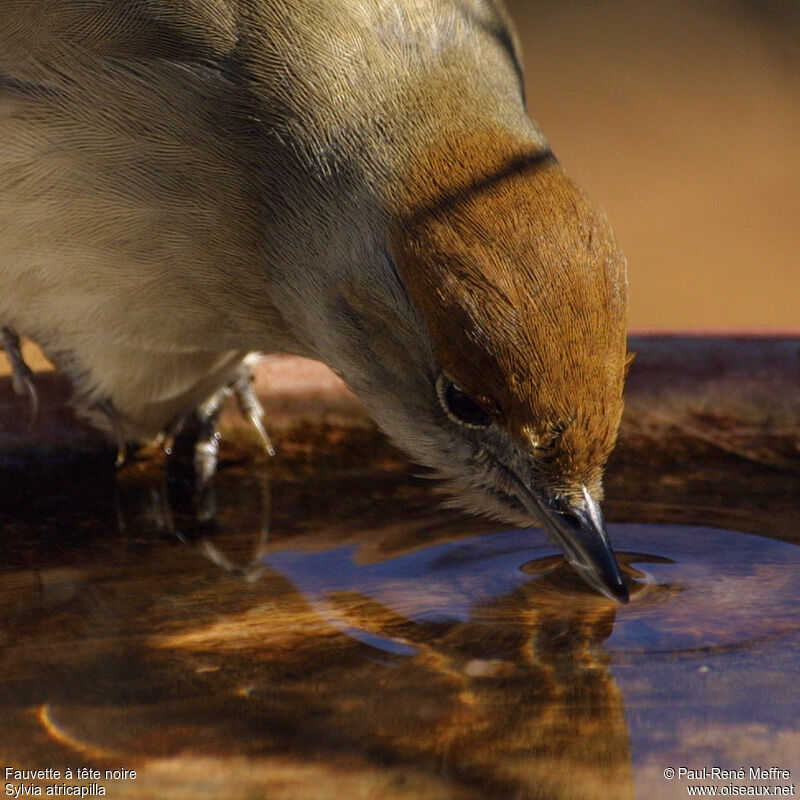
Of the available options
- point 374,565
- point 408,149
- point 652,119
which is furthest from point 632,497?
point 652,119

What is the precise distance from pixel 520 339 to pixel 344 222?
0.59 m

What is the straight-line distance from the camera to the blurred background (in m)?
6.79

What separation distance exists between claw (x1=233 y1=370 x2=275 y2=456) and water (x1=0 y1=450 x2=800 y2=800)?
0.18 metres

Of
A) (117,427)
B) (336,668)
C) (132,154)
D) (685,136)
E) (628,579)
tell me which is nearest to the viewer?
(336,668)

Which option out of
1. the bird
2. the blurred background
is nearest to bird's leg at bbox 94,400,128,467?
the bird

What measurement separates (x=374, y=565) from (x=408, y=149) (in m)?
0.93

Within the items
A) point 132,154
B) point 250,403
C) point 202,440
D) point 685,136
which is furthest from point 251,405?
point 685,136

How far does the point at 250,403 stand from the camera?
3762mm

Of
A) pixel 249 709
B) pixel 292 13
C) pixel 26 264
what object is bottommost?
pixel 249 709

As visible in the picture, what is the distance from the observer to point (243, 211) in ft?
10.2

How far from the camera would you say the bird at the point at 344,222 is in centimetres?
263

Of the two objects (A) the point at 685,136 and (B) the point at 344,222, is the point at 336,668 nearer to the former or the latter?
(B) the point at 344,222

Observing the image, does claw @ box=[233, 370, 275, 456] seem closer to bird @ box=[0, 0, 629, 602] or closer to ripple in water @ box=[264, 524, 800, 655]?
bird @ box=[0, 0, 629, 602]

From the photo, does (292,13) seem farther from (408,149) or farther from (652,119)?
(652,119)
